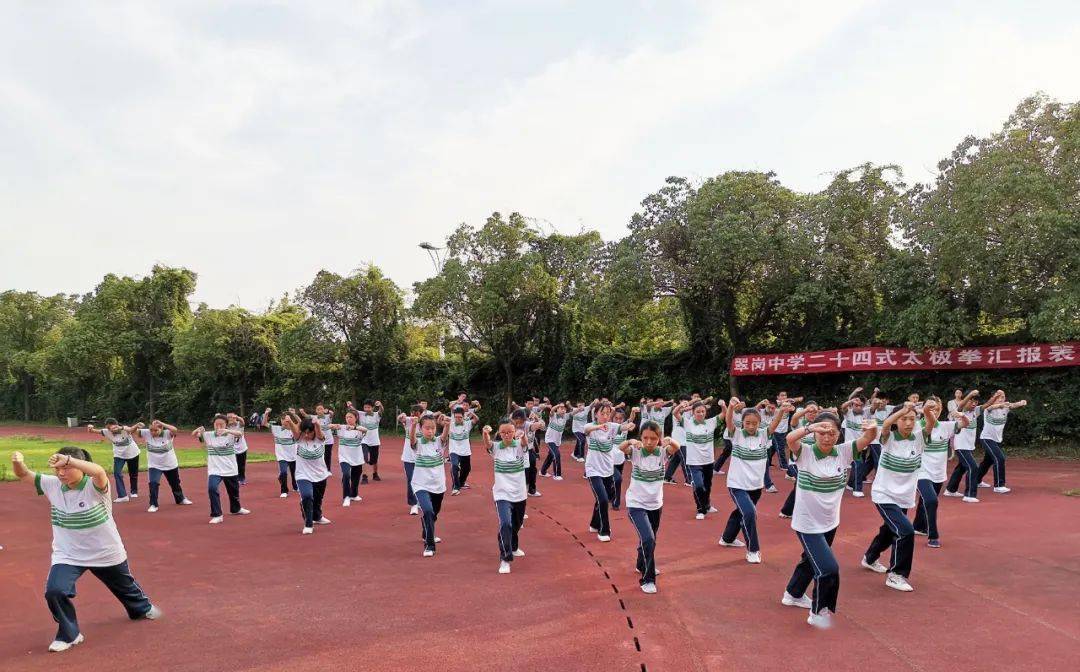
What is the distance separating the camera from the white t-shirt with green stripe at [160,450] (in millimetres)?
11523

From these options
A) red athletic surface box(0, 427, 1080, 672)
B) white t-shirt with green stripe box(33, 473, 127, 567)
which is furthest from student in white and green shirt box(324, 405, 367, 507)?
white t-shirt with green stripe box(33, 473, 127, 567)

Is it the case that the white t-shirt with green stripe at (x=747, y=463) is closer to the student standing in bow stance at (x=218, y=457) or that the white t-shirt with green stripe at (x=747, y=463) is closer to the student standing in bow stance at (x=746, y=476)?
the student standing in bow stance at (x=746, y=476)

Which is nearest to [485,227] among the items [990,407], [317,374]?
[317,374]

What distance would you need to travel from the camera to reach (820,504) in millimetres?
5859

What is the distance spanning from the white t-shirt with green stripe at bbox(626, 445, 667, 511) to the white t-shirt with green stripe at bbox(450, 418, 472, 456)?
507 centimetres

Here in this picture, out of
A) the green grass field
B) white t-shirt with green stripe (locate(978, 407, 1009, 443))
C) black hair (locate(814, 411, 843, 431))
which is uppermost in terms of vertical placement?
black hair (locate(814, 411, 843, 431))

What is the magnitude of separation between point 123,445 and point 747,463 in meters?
10.6

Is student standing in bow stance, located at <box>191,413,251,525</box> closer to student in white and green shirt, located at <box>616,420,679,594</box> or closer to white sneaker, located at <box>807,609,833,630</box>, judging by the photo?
student in white and green shirt, located at <box>616,420,679,594</box>

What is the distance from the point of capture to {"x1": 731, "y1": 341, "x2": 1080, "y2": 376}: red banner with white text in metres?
16.2

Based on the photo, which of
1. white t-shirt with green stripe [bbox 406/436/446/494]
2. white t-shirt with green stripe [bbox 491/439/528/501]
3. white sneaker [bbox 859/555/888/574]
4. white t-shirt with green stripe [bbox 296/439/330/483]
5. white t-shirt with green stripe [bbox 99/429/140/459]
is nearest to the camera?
white sneaker [bbox 859/555/888/574]

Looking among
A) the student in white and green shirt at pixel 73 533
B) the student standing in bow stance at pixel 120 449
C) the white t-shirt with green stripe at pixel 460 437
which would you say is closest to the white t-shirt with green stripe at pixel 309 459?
the white t-shirt with green stripe at pixel 460 437

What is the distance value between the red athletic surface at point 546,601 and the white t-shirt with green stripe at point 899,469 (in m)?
0.87

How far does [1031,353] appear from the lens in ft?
53.7

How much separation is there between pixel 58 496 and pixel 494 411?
2159cm
